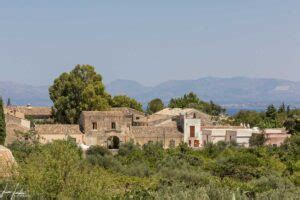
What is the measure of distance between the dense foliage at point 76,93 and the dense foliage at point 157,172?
816 centimetres

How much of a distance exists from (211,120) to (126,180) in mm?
36845

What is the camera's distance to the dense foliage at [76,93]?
5350 centimetres

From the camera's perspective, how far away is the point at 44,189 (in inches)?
632

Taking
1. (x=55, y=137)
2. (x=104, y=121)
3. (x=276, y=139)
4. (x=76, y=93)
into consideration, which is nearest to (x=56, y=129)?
(x=55, y=137)

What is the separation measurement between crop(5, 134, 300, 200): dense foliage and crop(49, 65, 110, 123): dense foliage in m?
8.16

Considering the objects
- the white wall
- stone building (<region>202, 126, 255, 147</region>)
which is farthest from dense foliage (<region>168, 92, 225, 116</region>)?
the white wall

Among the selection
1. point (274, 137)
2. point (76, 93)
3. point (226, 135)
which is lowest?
point (274, 137)

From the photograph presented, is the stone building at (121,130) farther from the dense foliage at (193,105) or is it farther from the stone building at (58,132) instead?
the dense foliage at (193,105)

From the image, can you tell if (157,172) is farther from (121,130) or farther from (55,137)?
(121,130)

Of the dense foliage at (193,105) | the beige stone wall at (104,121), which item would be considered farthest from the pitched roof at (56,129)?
the dense foliage at (193,105)

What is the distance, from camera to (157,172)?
1374 inches

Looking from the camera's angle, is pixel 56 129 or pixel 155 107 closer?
pixel 56 129

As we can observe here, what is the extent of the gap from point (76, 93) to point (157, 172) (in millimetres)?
20734

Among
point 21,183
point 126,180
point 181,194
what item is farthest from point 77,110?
point 181,194
